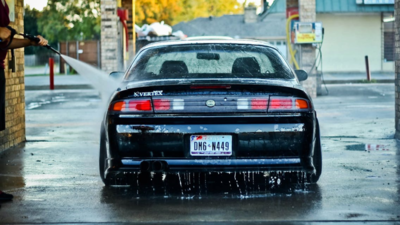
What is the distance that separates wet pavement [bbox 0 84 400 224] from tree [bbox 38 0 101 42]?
4348 cm

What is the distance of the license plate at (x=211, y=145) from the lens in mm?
6637

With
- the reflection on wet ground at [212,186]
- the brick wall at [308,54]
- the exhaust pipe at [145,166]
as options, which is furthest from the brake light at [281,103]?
the brick wall at [308,54]

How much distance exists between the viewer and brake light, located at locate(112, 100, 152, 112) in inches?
262

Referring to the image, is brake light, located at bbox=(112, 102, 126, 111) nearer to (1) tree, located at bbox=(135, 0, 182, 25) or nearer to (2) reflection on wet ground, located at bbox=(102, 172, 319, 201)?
(2) reflection on wet ground, located at bbox=(102, 172, 319, 201)

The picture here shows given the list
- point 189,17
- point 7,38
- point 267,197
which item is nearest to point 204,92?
point 267,197

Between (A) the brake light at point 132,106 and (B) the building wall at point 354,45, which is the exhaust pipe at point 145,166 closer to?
(A) the brake light at point 132,106

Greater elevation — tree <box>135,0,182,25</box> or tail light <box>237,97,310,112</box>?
tree <box>135,0,182,25</box>

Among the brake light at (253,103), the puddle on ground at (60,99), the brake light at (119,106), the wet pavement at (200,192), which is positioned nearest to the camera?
the wet pavement at (200,192)

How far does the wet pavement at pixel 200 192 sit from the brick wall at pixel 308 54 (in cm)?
1021

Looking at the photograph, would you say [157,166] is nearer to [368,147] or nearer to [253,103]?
[253,103]

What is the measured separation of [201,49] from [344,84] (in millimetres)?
22191

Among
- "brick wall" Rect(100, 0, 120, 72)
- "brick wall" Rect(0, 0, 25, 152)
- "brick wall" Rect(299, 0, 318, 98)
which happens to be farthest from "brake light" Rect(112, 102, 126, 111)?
"brick wall" Rect(100, 0, 120, 72)

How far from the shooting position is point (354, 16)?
4125 centimetres

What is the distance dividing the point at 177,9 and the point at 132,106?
54.9 metres
